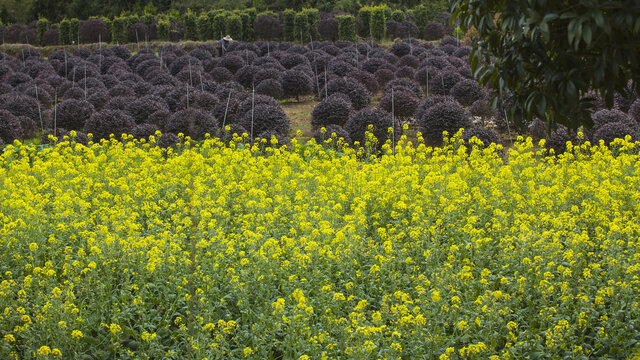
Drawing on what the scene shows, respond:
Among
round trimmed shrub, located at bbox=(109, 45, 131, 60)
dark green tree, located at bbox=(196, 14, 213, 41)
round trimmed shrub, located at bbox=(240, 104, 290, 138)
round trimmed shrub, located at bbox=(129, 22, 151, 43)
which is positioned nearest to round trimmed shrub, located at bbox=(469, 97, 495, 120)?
round trimmed shrub, located at bbox=(240, 104, 290, 138)

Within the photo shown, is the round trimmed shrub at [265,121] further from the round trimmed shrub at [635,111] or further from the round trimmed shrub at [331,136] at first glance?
the round trimmed shrub at [635,111]

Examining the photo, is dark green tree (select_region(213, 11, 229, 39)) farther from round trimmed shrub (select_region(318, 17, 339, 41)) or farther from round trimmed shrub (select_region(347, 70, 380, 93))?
round trimmed shrub (select_region(347, 70, 380, 93))

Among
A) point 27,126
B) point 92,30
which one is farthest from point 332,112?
point 92,30

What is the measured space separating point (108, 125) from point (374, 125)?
16.0ft

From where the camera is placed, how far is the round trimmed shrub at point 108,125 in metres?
11.4

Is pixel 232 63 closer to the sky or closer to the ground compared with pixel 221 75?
closer to the sky

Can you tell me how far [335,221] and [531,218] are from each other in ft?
6.24

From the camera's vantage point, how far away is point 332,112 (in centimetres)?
1228

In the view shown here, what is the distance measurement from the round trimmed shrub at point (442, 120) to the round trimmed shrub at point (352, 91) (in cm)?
284

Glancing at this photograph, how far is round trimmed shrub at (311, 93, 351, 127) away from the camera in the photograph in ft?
40.3

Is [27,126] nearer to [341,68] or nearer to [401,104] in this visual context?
[401,104]

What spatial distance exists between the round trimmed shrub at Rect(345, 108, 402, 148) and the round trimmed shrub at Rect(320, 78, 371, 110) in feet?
8.13

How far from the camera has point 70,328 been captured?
4371 mm

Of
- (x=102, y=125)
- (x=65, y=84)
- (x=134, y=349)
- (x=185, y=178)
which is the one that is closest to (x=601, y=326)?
(x=134, y=349)
